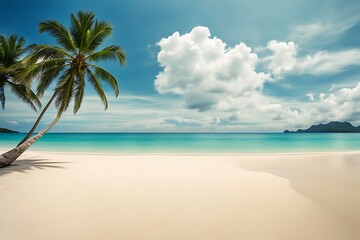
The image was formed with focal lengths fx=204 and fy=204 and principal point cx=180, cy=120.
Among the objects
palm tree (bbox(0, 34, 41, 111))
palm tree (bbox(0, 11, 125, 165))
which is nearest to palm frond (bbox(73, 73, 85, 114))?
palm tree (bbox(0, 11, 125, 165))

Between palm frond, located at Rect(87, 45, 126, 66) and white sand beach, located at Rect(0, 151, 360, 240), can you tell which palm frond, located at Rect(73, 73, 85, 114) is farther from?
white sand beach, located at Rect(0, 151, 360, 240)

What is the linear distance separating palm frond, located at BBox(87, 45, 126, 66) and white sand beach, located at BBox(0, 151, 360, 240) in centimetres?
663

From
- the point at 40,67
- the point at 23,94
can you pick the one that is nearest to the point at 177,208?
the point at 40,67

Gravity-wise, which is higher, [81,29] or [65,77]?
[81,29]

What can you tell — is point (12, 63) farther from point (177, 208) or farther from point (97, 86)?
point (177, 208)

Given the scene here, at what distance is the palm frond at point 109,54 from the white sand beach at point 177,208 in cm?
663

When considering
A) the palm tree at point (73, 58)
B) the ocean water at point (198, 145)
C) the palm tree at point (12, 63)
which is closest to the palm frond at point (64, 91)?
the palm tree at point (73, 58)

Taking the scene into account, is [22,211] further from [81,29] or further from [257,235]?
[81,29]

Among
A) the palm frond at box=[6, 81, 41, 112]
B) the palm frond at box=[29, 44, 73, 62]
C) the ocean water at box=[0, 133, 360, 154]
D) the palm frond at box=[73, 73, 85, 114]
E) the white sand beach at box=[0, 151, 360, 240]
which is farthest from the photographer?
the ocean water at box=[0, 133, 360, 154]

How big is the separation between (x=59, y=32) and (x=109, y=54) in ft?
8.33

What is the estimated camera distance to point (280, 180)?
6.59 m

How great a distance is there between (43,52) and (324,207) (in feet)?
39.6

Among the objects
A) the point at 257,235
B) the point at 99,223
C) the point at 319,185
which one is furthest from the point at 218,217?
the point at 319,185

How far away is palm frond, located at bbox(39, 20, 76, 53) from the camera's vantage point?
10.1 m
